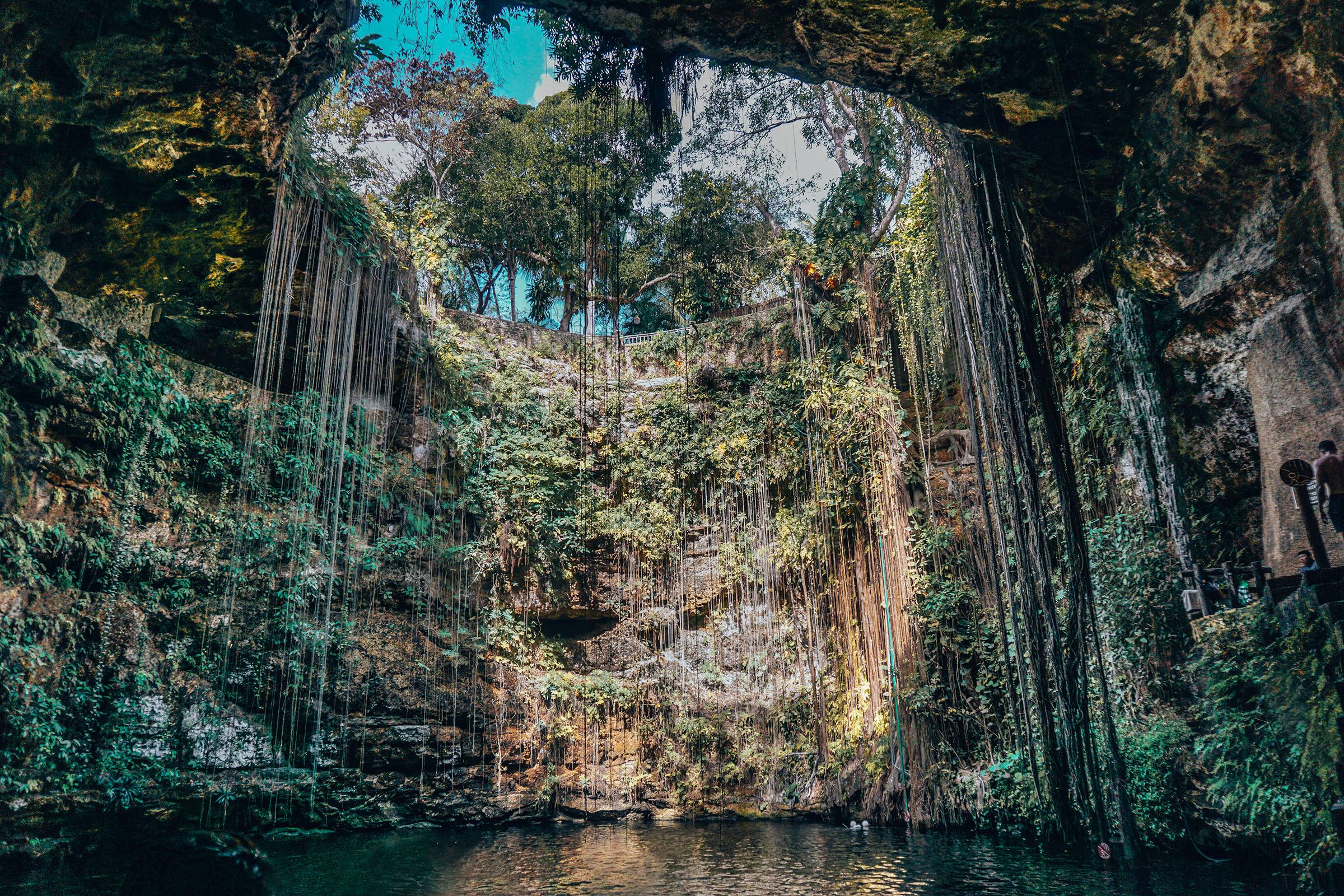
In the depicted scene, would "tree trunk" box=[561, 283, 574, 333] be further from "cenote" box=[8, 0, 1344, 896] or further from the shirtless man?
the shirtless man

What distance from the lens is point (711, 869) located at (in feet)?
19.7

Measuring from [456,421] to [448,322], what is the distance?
144 centimetres

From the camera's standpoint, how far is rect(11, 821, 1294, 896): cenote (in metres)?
4.74

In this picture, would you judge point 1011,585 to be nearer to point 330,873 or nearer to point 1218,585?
point 1218,585

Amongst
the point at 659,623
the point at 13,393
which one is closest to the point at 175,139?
the point at 13,393

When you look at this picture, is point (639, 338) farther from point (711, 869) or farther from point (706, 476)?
point (711, 869)

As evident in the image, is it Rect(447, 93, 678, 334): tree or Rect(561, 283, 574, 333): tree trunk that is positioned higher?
Rect(447, 93, 678, 334): tree

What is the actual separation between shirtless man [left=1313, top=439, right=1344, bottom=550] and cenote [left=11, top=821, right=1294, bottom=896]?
2107 millimetres

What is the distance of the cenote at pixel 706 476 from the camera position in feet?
13.9

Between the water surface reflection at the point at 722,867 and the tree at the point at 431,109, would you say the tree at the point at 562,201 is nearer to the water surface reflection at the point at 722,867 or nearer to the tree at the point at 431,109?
the tree at the point at 431,109

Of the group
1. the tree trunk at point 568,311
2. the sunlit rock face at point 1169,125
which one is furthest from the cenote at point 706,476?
the tree trunk at point 568,311

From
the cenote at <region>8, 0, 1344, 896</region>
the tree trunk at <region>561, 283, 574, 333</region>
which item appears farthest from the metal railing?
the tree trunk at <region>561, 283, 574, 333</region>

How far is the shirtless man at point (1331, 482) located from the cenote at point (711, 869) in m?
2.11

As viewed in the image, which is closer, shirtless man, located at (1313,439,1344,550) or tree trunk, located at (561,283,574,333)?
shirtless man, located at (1313,439,1344,550)
